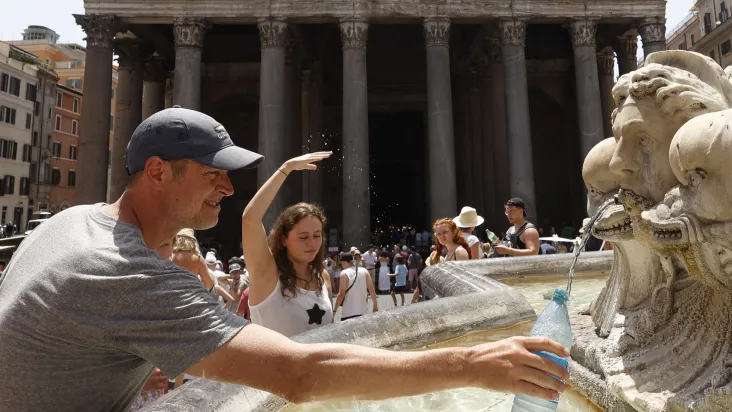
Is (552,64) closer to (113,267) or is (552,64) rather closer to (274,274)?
(274,274)

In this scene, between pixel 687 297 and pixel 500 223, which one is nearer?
pixel 687 297

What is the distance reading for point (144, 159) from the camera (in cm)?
130

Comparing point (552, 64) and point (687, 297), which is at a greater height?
point (552, 64)

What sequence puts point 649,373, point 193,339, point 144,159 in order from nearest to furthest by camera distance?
point 193,339, point 144,159, point 649,373

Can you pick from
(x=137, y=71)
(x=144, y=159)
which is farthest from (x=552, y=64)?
(x=144, y=159)

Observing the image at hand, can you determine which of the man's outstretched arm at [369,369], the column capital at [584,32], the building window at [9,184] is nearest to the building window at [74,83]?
the building window at [9,184]

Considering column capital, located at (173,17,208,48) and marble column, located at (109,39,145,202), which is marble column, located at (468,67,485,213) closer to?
column capital, located at (173,17,208,48)

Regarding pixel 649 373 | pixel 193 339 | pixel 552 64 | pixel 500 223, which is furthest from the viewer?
pixel 552 64

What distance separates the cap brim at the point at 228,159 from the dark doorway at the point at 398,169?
77.5 feet

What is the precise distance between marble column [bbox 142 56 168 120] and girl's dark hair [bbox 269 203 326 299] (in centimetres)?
1975

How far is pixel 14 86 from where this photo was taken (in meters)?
33.3

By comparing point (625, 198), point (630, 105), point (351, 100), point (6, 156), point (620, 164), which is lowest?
point (625, 198)

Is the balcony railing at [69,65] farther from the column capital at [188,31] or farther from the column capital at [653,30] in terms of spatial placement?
the column capital at [653,30]

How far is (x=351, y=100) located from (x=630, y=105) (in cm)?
1435
